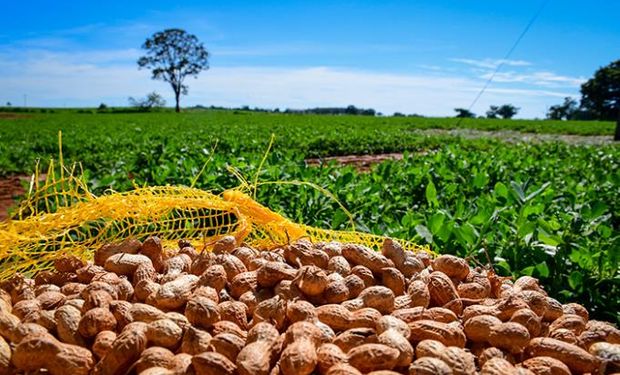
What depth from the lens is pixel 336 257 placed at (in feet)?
7.00

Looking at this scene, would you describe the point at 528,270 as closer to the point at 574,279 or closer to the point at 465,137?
the point at 574,279

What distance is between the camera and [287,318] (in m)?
1.75

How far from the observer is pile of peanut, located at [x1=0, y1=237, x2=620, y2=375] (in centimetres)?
151

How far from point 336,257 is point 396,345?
2.13ft

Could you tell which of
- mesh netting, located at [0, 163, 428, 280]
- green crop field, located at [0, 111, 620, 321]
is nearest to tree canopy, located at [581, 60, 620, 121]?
green crop field, located at [0, 111, 620, 321]

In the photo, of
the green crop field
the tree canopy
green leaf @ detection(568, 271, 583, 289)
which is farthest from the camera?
the tree canopy

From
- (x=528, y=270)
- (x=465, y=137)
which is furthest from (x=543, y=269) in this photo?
(x=465, y=137)

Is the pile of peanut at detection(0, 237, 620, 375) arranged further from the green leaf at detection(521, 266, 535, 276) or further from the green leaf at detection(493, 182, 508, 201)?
the green leaf at detection(493, 182, 508, 201)

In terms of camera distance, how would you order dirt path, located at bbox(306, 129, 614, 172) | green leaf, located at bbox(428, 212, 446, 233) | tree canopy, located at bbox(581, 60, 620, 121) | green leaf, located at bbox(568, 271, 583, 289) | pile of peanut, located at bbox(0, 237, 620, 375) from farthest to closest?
tree canopy, located at bbox(581, 60, 620, 121) < dirt path, located at bbox(306, 129, 614, 172) < green leaf, located at bbox(428, 212, 446, 233) < green leaf, located at bbox(568, 271, 583, 289) < pile of peanut, located at bbox(0, 237, 620, 375)

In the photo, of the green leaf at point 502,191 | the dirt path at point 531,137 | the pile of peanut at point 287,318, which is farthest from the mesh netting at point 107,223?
the dirt path at point 531,137

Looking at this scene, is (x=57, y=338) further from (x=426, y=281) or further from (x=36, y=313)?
(x=426, y=281)

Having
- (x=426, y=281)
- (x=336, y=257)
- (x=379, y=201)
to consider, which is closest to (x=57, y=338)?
(x=336, y=257)

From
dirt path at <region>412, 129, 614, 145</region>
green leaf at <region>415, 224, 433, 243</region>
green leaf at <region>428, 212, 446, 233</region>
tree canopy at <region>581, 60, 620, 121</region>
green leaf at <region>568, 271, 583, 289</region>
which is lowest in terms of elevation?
green leaf at <region>568, 271, 583, 289</region>

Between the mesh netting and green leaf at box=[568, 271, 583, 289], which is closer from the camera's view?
the mesh netting
